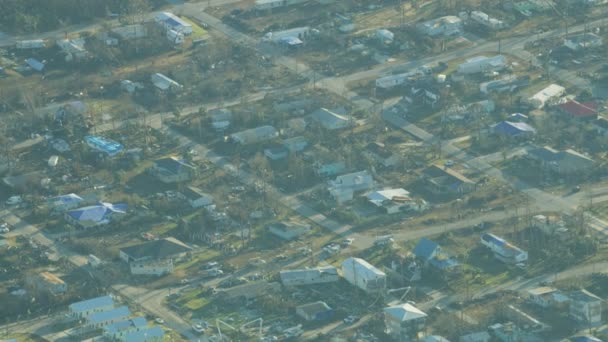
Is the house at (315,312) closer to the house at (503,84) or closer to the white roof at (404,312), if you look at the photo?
the white roof at (404,312)

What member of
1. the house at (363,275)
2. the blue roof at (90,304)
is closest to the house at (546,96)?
the house at (363,275)

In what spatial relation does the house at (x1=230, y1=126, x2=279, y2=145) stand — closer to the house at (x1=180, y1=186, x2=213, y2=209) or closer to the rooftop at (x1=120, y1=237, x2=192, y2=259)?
the house at (x1=180, y1=186, x2=213, y2=209)

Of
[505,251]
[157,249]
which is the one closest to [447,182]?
[505,251]

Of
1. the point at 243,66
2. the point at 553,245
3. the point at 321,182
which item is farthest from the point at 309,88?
the point at 553,245

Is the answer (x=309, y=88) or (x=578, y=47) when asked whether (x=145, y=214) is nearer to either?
(x=309, y=88)

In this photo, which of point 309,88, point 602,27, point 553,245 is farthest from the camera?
point 602,27

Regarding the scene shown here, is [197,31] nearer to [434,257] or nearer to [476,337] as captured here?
[434,257]
